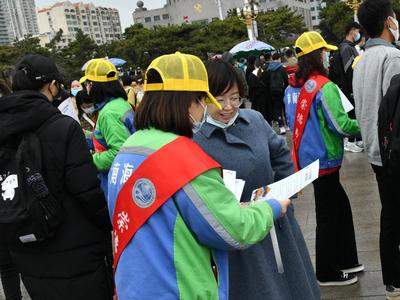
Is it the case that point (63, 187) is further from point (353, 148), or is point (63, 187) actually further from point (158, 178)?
point (353, 148)

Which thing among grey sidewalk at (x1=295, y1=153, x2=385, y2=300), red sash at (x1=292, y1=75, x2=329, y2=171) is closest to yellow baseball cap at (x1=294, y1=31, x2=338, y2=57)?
red sash at (x1=292, y1=75, x2=329, y2=171)

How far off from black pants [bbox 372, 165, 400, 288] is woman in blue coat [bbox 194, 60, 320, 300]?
0.89 meters

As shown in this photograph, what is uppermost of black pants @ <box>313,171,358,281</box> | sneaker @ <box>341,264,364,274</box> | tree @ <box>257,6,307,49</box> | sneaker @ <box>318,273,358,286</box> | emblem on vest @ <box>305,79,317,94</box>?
tree @ <box>257,6,307,49</box>

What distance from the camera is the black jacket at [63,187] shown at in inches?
93.3

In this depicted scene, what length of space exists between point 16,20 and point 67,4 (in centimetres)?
3053

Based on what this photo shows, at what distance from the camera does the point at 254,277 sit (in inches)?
89.0

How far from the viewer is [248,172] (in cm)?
240

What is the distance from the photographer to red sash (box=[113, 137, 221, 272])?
1.70 meters

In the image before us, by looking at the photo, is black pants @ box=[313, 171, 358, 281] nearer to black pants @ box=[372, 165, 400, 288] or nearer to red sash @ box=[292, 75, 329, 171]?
red sash @ box=[292, 75, 329, 171]

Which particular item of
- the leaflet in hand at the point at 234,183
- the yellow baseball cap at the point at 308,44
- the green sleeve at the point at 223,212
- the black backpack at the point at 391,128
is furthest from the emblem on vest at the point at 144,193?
the yellow baseball cap at the point at 308,44

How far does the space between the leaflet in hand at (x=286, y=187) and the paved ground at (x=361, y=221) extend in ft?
5.42

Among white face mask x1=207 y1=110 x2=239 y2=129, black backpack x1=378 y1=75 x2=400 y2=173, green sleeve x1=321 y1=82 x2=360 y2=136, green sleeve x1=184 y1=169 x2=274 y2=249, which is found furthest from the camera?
green sleeve x1=321 y1=82 x2=360 y2=136

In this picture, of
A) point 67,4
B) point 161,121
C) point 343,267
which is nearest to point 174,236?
point 161,121

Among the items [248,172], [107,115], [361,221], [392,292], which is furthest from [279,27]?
[248,172]
